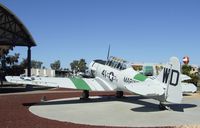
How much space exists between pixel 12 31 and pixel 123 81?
20.9 meters

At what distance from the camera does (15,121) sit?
12961mm

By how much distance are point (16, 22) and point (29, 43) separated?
4.51 m

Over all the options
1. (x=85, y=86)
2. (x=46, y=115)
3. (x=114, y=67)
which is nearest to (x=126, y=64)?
(x=114, y=67)

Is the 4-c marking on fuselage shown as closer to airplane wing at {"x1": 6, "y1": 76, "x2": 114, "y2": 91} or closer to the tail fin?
airplane wing at {"x1": 6, "y1": 76, "x2": 114, "y2": 91}

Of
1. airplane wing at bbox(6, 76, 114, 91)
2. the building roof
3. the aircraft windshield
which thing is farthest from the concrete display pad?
the building roof

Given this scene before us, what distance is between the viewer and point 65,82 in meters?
20.7

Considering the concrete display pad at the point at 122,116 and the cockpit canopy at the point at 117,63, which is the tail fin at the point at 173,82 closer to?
the concrete display pad at the point at 122,116

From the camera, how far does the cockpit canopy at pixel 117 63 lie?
19964mm

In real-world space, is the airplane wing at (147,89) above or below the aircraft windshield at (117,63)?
below

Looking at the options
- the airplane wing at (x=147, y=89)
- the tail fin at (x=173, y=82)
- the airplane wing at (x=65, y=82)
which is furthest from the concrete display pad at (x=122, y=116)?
the airplane wing at (x=65, y=82)

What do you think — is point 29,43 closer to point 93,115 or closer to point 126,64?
point 126,64

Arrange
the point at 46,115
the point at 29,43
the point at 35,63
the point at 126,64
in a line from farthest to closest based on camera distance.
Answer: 1. the point at 35,63
2. the point at 29,43
3. the point at 126,64
4. the point at 46,115

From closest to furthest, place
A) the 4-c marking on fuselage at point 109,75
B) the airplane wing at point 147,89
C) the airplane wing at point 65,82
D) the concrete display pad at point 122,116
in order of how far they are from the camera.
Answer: the concrete display pad at point 122,116, the airplane wing at point 147,89, the airplane wing at point 65,82, the 4-c marking on fuselage at point 109,75

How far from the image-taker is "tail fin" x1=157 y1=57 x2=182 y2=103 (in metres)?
15.2
